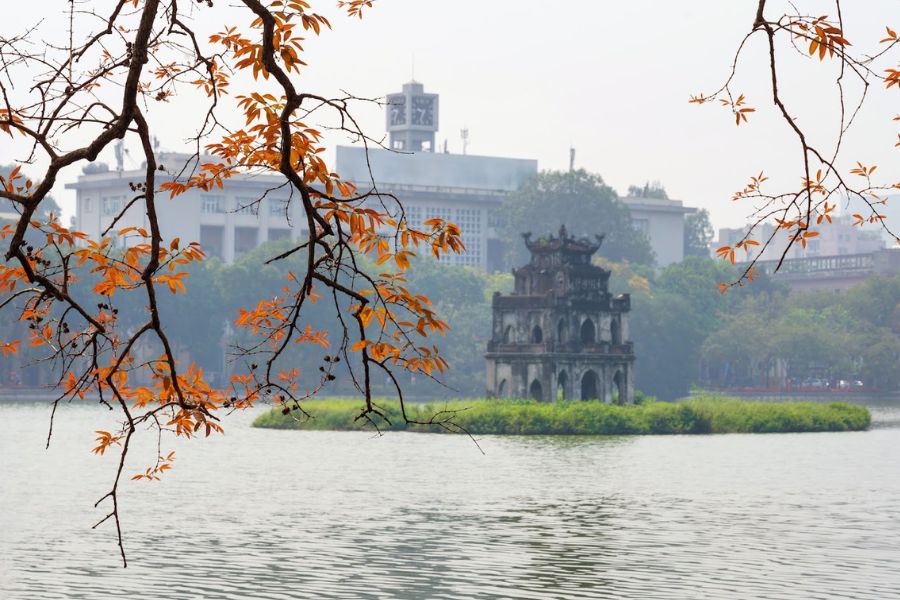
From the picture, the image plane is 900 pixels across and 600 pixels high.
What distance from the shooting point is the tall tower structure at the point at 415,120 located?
17338cm

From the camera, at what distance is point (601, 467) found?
53000 mm

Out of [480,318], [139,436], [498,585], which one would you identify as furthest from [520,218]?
[498,585]

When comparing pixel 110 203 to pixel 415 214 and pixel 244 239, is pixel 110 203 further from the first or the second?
pixel 415 214

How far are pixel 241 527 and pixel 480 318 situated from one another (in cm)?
8676

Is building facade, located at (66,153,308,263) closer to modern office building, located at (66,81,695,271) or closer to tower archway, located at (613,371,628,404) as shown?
modern office building, located at (66,81,695,271)

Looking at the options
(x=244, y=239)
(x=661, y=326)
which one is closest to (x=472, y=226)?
(x=244, y=239)

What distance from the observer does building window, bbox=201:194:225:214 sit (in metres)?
149

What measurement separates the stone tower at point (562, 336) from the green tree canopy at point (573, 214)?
71.7 meters

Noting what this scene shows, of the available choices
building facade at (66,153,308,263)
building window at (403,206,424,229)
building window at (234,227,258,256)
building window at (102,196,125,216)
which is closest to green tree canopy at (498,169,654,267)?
building window at (403,206,424,229)

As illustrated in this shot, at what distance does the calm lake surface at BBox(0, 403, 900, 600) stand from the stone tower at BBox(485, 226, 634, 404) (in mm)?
8395

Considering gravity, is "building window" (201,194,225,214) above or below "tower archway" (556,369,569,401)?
above

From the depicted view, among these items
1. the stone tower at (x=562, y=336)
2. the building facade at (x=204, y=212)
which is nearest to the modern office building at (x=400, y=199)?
the building facade at (x=204, y=212)

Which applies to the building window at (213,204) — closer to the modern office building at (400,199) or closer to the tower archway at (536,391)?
the modern office building at (400,199)

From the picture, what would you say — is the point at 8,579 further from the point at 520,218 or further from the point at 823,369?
the point at 520,218
